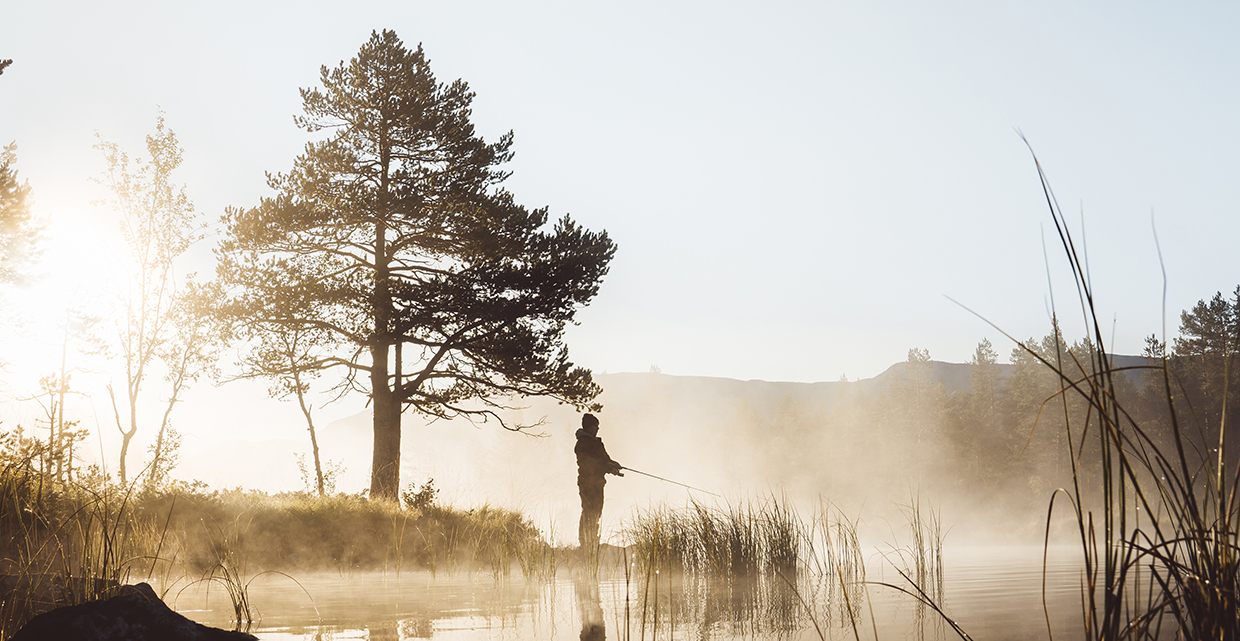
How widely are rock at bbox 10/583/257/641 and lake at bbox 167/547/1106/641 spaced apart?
1326 millimetres

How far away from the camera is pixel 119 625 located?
3957 millimetres

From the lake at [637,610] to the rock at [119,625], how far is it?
1.33 meters

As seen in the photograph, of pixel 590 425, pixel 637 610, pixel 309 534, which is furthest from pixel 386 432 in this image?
pixel 637 610

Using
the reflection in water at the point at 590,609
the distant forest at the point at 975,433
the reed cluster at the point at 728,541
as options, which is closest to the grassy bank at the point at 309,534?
the reflection in water at the point at 590,609

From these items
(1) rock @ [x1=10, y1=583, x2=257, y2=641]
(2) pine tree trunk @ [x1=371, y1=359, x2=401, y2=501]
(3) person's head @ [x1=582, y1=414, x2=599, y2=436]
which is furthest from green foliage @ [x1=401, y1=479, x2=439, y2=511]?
(1) rock @ [x1=10, y1=583, x2=257, y2=641]

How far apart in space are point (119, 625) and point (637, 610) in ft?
12.6

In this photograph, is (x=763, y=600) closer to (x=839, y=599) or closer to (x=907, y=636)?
(x=839, y=599)

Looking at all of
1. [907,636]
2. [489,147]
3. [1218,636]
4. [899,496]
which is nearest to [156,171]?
[489,147]

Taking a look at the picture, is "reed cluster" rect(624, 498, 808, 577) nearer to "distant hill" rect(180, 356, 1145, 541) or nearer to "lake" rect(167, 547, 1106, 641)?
"lake" rect(167, 547, 1106, 641)

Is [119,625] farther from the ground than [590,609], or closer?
farther from the ground

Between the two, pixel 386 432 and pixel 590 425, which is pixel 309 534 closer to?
pixel 386 432

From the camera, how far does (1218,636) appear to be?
256 cm

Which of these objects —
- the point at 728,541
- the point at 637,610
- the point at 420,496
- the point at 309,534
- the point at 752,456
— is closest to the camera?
the point at 637,610

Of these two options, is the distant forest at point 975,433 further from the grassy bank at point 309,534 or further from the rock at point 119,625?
the rock at point 119,625
